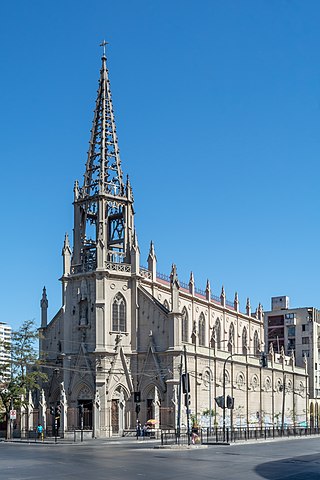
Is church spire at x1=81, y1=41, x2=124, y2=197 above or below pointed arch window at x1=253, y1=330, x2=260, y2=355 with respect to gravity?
above

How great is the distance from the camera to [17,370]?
266 ft

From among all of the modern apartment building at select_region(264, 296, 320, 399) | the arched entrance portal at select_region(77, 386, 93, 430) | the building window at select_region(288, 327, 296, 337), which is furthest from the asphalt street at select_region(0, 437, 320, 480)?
the building window at select_region(288, 327, 296, 337)

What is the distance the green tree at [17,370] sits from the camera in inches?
3093

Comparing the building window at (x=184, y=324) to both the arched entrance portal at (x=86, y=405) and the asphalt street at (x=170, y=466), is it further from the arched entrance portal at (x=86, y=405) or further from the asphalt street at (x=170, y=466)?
the asphalt street at (x=170, y=466)

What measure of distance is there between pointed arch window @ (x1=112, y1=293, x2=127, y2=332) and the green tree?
8442mm

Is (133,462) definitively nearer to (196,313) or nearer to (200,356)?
(200,356)

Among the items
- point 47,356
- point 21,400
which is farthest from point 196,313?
point 21,400

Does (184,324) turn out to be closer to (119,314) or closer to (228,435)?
(119,314)

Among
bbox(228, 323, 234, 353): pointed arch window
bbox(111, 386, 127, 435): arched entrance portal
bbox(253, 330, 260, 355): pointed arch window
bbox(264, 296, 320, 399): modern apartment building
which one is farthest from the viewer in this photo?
bbox(264, 296, 320, 399): modern apartment building

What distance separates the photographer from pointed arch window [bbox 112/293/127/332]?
82.6m

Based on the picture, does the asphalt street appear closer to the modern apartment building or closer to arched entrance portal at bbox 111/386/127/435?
arched entrance portal at bbox 111/386/127/435

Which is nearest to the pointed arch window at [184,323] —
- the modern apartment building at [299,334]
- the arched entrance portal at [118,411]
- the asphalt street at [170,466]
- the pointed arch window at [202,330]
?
the pointed arch window at [202,330]

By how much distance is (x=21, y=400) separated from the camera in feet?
265

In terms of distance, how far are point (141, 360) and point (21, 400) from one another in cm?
1321
